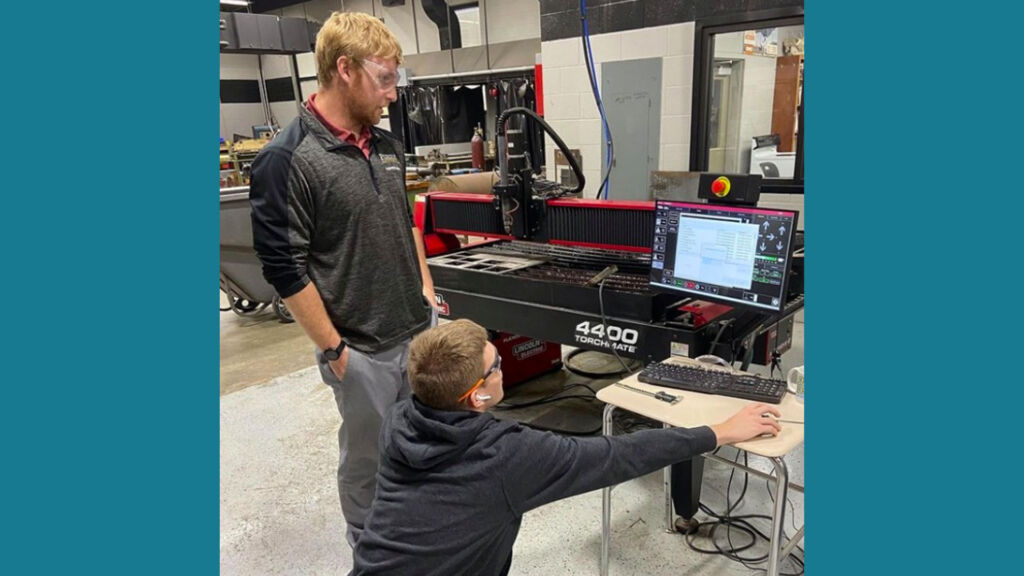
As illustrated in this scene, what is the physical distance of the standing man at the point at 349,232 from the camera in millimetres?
1579

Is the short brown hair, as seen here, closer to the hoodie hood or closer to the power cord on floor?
the hoodie hood

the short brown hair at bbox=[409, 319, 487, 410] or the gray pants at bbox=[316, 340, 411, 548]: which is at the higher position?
the short brown hair at bbox=[409, 319, 487, 410]

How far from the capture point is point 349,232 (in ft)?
5.47

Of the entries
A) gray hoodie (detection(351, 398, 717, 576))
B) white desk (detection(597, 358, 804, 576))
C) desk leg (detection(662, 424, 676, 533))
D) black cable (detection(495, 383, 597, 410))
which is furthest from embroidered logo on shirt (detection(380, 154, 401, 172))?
black cable (detection(495, 383, 597, 410))

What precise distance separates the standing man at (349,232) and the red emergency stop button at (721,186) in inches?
37.4

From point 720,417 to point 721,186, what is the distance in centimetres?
72

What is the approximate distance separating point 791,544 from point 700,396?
0.46 m

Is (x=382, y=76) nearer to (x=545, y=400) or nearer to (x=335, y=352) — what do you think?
(x=335, y=352)

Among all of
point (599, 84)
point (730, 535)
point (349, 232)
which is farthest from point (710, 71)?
point (349, 232)

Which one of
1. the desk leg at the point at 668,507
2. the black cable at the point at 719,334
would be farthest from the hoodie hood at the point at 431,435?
the desk leg at the point at 668,507

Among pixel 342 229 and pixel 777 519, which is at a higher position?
pixel 342 229

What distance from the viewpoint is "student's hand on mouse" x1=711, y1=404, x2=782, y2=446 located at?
154 cm

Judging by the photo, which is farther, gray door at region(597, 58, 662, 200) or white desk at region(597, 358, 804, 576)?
gray door at region(597, 58, 662, 200)

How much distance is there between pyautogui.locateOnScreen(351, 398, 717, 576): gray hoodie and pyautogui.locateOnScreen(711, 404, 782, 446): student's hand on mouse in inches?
16.7
